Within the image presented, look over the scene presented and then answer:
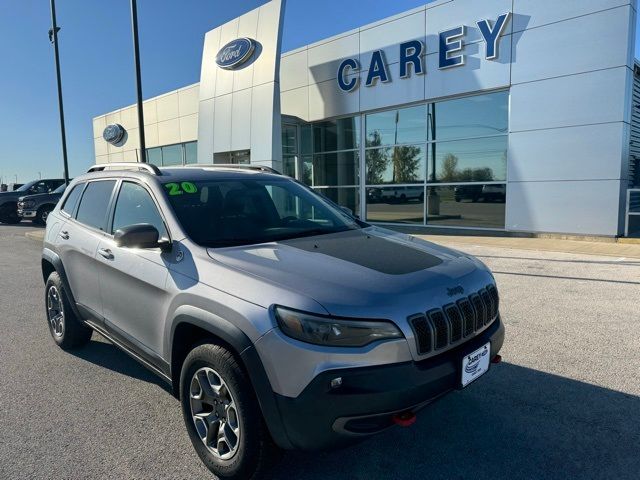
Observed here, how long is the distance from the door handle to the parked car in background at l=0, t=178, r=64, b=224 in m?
19.6

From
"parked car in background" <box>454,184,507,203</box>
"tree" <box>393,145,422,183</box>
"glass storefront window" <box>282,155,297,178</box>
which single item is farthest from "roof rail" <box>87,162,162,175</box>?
"glass storefront window" <box>282,155,297,178</box>

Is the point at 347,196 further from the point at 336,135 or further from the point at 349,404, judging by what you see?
the point at 349,404

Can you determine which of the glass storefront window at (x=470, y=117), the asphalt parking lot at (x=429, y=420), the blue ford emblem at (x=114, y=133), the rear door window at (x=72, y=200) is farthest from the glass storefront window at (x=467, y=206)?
the blue ford emblem at (x=114, y=133)

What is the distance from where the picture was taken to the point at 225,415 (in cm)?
258

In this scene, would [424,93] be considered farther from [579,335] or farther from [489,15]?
[579,335]

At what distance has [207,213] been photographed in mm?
3264

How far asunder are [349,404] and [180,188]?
2.01m

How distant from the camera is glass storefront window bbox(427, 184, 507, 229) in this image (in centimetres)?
1278

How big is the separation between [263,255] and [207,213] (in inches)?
29.5

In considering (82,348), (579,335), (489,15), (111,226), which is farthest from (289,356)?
(489,15)

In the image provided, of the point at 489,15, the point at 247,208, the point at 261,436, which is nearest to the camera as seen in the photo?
the point at 261,436

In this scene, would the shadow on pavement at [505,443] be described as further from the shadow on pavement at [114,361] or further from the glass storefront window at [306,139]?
the glass storefront window at [306,139]

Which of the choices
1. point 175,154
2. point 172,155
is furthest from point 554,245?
point 172,155

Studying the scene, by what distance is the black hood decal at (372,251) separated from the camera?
8.83 feet
